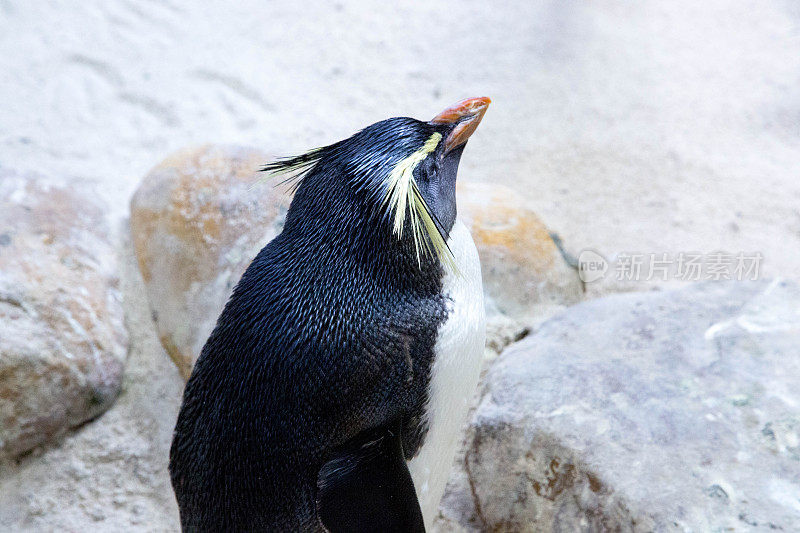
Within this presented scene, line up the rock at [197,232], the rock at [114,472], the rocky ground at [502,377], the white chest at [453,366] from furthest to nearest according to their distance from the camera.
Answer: the rock at [197,232] → the rock at [114,472] → the rocky ground at [502,377] → the white chest at [453,366]

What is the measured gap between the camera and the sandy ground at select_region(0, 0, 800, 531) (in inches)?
112

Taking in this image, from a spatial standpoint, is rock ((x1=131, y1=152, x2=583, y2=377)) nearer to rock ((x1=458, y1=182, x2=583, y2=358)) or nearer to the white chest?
rock ((x1=458, y1=182, x2=583, y2=358))

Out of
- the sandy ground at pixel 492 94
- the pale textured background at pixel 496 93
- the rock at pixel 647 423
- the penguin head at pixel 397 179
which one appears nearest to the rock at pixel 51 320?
the sandy ground at pixel 492 94

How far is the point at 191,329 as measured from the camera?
2006 millimetres

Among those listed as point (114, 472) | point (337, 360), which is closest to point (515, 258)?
point (337, 360)

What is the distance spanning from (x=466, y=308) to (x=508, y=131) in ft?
6.56

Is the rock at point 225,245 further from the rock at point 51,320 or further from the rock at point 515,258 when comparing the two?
the rock at point 51,320

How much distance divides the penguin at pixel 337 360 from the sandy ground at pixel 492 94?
3.76 feet

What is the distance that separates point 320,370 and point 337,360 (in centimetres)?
3

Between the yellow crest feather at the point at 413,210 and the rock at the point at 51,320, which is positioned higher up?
the yellow crest feather at the point at 413,210

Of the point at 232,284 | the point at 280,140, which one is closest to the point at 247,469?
the point at 232,284

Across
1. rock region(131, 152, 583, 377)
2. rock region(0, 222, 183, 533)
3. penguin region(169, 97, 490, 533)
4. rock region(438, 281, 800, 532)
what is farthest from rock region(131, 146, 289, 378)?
rock region(438, 281, 800, 532)

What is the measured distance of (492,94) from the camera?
3355 mm

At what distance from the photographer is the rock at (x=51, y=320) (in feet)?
6.20
